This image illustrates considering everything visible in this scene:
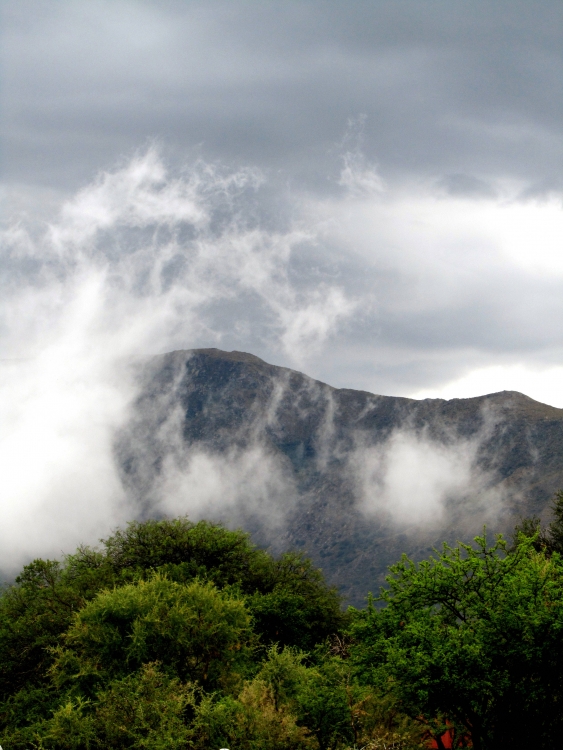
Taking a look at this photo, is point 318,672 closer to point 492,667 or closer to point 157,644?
point 157,644

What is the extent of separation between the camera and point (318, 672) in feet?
111

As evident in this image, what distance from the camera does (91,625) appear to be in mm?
39656

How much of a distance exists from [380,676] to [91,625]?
18764mm

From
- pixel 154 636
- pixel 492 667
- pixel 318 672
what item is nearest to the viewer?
pixel 492 667

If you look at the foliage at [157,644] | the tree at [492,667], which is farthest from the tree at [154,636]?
the tree at [492,667]

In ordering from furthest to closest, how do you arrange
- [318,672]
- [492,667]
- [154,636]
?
[154,636], [318,672], [492,667]

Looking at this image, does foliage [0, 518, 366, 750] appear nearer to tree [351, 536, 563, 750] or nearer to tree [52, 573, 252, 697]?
tree [52, 573, 252, 697]

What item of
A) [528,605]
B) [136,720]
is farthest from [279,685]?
[528,605]

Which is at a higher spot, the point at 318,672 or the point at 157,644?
the point at 318,672

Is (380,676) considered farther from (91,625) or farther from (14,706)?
(14,706)

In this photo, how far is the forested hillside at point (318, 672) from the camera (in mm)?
26203

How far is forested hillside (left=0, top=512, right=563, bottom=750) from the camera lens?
86.0 feet

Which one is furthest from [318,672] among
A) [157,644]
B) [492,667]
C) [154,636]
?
[492,667]

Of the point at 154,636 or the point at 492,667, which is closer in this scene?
the point at 492,667
